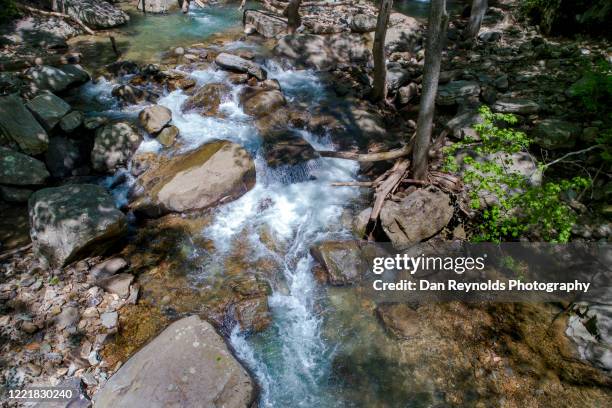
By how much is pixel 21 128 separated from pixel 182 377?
701 cm

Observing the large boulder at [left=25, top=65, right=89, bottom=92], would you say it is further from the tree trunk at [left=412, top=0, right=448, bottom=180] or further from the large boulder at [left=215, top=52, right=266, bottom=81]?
the tree trunk at [left=412, top=0, right=448, bottom=180]

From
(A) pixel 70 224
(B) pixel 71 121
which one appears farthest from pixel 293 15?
(A) pixel 70 224

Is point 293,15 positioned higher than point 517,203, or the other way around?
point 293,15

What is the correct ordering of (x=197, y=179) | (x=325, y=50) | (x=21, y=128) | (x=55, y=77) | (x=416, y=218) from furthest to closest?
(x=325, y=50), (x=55, y=77), (x=21, y=128), (x=197, y=179), (x=416, y=218)

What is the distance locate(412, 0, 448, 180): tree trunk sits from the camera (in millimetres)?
5480

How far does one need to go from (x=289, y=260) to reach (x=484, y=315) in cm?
339

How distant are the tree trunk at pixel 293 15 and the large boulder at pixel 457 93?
7283 millimetres

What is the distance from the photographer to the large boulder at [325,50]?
12766 mm

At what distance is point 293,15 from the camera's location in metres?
14.2

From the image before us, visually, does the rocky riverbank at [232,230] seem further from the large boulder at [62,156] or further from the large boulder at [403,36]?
the large boulder at [403,36]

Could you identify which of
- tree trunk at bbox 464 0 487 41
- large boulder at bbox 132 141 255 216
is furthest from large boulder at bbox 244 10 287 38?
large boulder at bbox 132 141 255 216

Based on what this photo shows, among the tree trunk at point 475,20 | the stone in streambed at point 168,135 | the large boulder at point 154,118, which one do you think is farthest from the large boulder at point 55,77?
the tree trunk at point 475,20

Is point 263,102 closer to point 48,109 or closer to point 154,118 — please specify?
point 154,118

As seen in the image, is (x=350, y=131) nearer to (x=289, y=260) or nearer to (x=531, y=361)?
(x=289, y=260)
